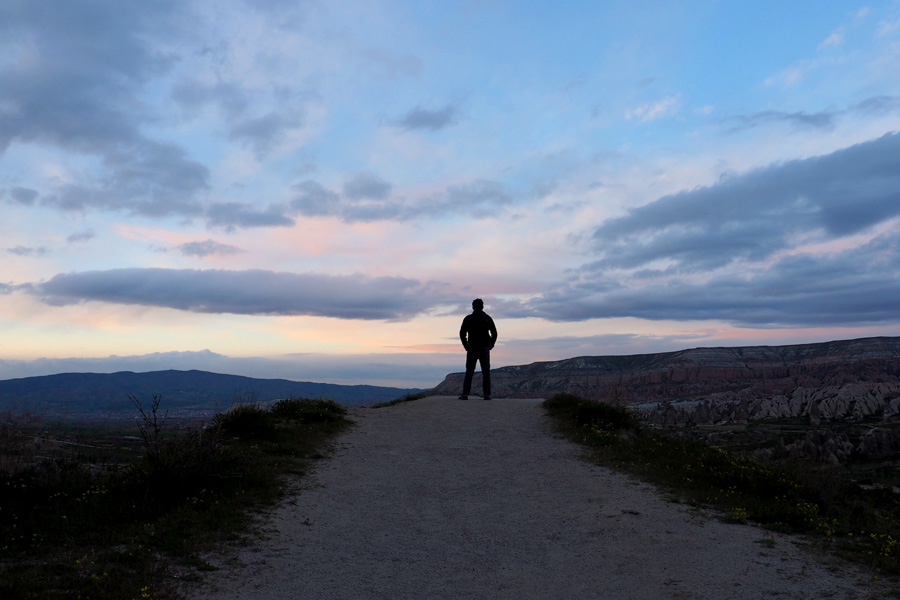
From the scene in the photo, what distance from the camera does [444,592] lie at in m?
5.45

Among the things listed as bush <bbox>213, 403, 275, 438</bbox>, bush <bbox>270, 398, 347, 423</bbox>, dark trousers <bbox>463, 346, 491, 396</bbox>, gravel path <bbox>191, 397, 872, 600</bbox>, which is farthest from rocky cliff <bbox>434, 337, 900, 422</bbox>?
gravel path <bbox>191, 397, 872, 600</bbox>

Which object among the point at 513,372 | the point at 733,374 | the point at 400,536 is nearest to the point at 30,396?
the point at 400,536

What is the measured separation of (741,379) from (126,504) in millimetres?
54868

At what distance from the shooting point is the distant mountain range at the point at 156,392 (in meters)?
9.90

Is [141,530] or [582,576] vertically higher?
[141,530]

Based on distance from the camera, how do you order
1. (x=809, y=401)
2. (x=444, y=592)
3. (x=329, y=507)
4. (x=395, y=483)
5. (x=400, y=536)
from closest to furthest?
(x=444, y=592) < (x=400, y=536) < (x=329, y=507) < (x=395, y=483) < (x=809, y=401)

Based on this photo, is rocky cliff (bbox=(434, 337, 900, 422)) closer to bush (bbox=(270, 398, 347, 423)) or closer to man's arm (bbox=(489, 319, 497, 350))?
man's arm (bbox=(489, 319, 497, 350))

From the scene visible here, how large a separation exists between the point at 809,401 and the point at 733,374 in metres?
18.2

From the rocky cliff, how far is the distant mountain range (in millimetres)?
14500

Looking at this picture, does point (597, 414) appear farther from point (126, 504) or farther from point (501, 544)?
point (126, 504)

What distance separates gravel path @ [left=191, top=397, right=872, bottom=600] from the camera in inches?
215

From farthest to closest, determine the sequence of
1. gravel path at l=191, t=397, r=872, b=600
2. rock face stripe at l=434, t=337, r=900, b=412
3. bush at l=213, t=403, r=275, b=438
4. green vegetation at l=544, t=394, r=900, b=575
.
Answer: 1. rock face stripe at l=434, t=337, r=900, b=412
2. bush at l=213, t=403, r=275, b=438
3. green vegetation at l=544, t=394, r=900, b=575
4. gravel path at l=191, t=397, r=872, b=600

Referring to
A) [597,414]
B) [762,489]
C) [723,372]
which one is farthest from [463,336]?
[723,372]

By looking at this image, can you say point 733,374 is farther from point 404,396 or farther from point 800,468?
point 800,468
